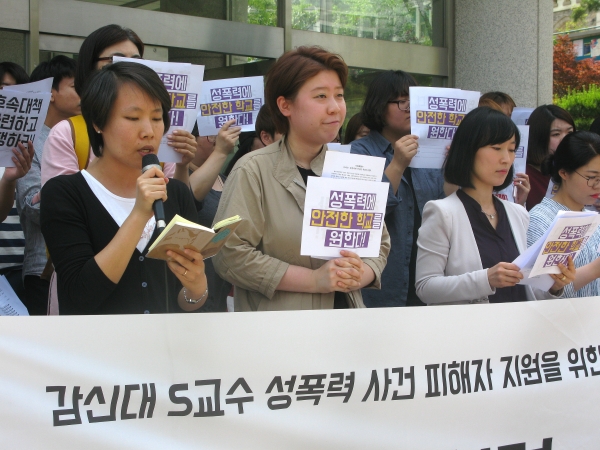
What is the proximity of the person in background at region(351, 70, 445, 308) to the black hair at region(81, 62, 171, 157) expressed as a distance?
1483 mm

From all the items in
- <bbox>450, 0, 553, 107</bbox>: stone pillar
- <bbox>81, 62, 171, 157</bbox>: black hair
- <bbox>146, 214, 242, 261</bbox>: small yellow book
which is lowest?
<bbox>146, 214, 242, 261</bbox>: small yellow book

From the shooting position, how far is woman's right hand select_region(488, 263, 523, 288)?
122 inches

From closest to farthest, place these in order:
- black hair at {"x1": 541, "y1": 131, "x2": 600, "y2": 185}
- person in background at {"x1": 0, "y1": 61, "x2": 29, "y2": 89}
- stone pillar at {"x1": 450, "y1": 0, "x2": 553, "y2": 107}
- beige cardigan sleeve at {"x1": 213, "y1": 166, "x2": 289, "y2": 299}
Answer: beige cardigan sleeve at {"x1": 213, "y1": 166, "x2": 289, "y2": 299}
black hair at {"x1": 541, "y1": 131, "x2": 600, "y2": 185}
person in background at {"x1": 0, "y1": 61, "x2": 29, "y2": 89}
stone pillar at {"x1": 450, "y1": 0, "x2": 553, "y2": 107}

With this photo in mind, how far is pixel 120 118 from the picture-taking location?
8.70 ft

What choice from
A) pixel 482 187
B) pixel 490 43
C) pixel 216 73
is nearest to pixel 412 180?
pixel 482 187

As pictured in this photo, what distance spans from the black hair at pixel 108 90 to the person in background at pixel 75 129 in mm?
406

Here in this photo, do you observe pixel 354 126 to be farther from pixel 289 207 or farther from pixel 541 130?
pixel 289 207

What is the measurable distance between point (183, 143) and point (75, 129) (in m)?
0.52

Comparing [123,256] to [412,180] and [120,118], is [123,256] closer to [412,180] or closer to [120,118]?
[120,118]

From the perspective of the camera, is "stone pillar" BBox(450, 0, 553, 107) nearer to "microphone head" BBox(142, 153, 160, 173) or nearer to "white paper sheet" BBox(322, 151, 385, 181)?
"white paper sheet" BBox(322, 151, 385, 181)

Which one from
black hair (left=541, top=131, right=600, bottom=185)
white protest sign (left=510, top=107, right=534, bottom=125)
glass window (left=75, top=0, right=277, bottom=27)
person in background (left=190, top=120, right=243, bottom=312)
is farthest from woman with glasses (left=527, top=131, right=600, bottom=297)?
glass window (left=75, top=0, right=277, bottom=27)

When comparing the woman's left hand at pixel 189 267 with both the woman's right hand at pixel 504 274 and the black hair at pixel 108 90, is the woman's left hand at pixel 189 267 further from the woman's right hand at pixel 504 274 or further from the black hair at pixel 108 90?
the woman's right hand at pixel 504 274

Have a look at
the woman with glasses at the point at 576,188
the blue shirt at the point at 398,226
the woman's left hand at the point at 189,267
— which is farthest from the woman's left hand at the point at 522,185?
the woman's left hand at the point at 189,267

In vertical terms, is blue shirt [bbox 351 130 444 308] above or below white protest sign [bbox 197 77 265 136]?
below
